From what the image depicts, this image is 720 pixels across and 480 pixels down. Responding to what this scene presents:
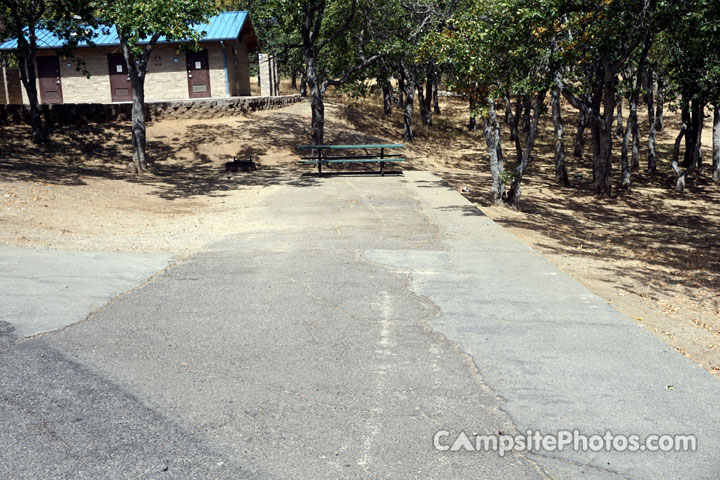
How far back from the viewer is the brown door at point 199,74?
100 feet

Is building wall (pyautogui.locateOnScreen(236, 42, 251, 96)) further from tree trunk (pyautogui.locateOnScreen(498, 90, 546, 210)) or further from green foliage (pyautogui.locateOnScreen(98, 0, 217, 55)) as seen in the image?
tree trunk (pyautogui.locateOnScreen(498, 90, 546, 210))

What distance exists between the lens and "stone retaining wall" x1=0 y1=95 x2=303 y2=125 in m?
23.7

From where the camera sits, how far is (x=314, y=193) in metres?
15.6

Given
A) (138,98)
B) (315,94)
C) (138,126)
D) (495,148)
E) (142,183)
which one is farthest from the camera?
(315,94)

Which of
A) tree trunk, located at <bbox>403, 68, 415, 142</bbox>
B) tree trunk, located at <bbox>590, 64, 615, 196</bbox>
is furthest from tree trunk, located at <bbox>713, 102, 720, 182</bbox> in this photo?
tree trunk, located at <bbox>403, 68, 415, 142</bbox>

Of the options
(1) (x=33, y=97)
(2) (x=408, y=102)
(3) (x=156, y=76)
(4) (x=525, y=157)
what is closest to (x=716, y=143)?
(2) (x=408, y=102)

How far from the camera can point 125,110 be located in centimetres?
2625

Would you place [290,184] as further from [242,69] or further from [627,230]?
[242,69]

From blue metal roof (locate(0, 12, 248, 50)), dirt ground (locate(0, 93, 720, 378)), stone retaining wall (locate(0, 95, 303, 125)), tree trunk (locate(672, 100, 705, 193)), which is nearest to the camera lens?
dirt ground (locate(0, 93, 720, 378))

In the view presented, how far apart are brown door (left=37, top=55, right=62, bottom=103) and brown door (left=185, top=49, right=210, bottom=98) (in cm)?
695

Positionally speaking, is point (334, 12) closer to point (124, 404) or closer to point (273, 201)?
point (273, 201)

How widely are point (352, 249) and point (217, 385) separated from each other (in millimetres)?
4750

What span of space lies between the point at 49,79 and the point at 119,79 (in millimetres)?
3807

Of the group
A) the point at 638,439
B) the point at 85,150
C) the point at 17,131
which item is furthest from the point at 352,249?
the point at 17,131
